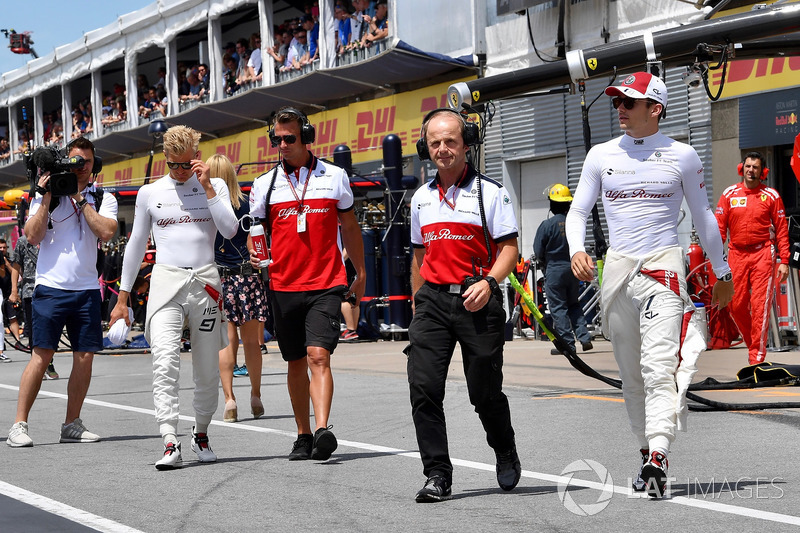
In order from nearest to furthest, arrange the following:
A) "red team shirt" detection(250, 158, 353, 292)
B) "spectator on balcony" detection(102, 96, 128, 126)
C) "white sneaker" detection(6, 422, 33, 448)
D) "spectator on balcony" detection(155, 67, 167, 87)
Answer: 1. "red team shirt" detection(250, 158, 353, 292)
2. "white sneaker" detection(6, 422, 33, 448)
3. "spectator on balcony" detection(155, 67, 167, 87)
4. "spectator on balcony" detection(102, 96, 128, 126)

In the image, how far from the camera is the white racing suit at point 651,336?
18.5 feet

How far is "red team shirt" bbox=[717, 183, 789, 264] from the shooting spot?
479 inches

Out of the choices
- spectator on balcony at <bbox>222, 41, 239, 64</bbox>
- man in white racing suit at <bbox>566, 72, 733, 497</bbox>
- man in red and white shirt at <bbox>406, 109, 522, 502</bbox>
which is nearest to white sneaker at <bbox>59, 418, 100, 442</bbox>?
man in red and white shirt at <bbox>406, 109, 522, 502</bbox>

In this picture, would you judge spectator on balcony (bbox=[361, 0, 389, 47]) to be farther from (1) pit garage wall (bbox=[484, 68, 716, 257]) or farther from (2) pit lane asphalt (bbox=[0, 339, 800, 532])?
(2) pit lane asphalt (bbox=[0, 339, 800, 532])

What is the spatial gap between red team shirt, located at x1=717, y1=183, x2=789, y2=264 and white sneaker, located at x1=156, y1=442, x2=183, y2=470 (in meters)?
6.94

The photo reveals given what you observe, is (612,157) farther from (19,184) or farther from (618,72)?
(19,184)

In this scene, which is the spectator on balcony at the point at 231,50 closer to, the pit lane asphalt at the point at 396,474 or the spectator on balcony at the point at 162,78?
the spectator on balcony at the point at 162,78

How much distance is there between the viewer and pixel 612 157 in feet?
19.7

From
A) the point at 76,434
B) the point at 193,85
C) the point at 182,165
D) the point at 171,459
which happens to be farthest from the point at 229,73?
the point at 171,459

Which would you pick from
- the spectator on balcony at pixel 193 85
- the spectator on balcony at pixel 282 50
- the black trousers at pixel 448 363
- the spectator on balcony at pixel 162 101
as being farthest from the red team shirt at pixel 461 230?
the spectator on balcony at pixel 162 101

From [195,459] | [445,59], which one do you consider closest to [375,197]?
[445,59]

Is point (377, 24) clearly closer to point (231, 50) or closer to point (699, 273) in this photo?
point (231, 50)

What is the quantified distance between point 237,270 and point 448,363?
424cm

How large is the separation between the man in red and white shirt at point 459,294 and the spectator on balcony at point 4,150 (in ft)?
144
